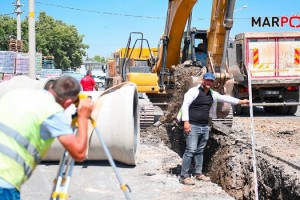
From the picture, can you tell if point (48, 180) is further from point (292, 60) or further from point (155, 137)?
point (292, 60)

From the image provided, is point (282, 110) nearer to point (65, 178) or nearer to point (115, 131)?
point (115, 131)

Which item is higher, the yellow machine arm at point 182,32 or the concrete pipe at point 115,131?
the yellow machine arm at point 182,32

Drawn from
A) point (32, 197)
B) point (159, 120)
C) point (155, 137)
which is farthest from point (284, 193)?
point (159, 120)

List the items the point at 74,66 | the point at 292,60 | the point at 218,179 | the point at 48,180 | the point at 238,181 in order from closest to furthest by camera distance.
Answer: the point at 48,180
the point at 238,181
the point at 218,179
the point at 292,60
the point at 74,66

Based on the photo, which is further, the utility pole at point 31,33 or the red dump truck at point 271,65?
the red dump truck at point 271,65

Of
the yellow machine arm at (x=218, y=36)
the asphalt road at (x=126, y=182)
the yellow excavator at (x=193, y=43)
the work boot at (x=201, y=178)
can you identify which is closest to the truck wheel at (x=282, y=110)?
the yellow excavator at (x=193, y=43)

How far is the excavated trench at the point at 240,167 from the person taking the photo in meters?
6.38

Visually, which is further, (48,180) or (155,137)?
(155,137)

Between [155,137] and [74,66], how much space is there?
53491mm

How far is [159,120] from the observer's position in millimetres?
11961

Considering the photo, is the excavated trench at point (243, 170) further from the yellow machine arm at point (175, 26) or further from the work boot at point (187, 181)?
the yellow machine arm at point (175, 26)

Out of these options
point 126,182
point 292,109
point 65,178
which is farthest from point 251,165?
point 292,109

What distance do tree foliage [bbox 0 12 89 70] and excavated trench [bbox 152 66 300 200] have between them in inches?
1752

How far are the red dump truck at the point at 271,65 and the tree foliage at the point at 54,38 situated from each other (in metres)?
38.7
